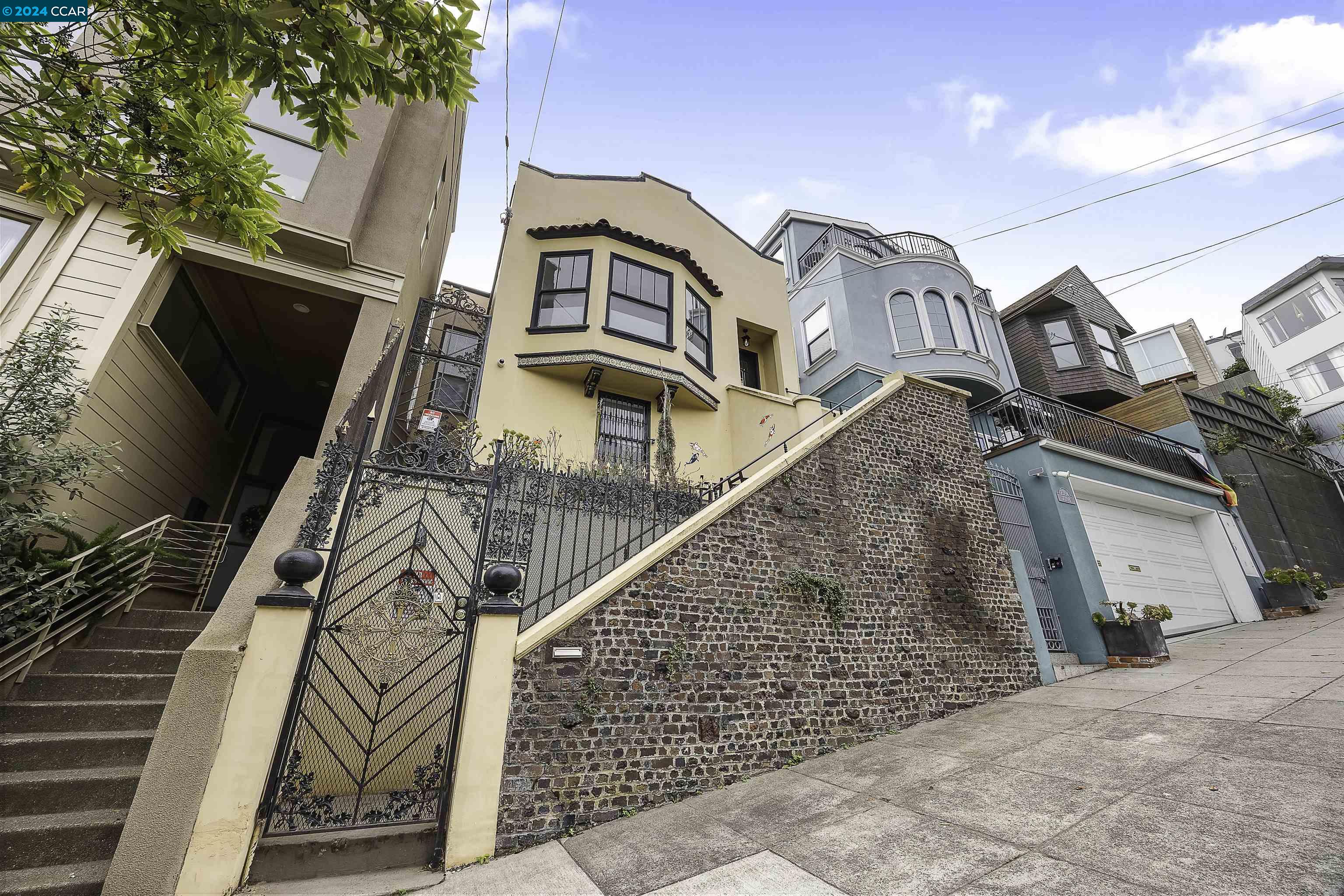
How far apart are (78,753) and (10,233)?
6717 millimetres

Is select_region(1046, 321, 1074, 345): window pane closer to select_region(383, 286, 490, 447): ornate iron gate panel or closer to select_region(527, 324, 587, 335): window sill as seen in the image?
select_region(527, 324, 587, 335): window sill

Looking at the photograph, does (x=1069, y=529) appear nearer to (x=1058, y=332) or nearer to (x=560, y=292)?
(x=560, y=292)

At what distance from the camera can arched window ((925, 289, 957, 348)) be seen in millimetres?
15375

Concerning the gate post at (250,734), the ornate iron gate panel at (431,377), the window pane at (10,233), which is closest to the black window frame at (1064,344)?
the ornate iron gate panel at (431,377)

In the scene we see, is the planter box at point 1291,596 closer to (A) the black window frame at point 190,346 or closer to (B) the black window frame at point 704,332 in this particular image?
(B) the black window frame at point 704,332

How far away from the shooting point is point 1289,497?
1477 centimetres

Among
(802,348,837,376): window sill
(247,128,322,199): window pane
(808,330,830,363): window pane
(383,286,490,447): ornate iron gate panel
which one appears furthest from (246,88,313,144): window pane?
(808,330,830,363): window pane

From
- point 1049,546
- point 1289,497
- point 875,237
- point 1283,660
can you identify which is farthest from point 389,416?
point 1289,497

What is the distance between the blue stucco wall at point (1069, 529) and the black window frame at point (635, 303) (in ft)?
25.2

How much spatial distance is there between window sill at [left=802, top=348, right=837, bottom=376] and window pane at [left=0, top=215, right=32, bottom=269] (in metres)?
15.8

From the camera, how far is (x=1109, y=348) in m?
19.9

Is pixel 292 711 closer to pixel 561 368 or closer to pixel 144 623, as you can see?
pixel 144 623

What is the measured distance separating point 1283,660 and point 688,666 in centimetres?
850

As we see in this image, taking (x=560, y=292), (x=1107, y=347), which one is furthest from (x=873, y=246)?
(x=560, y=292)
